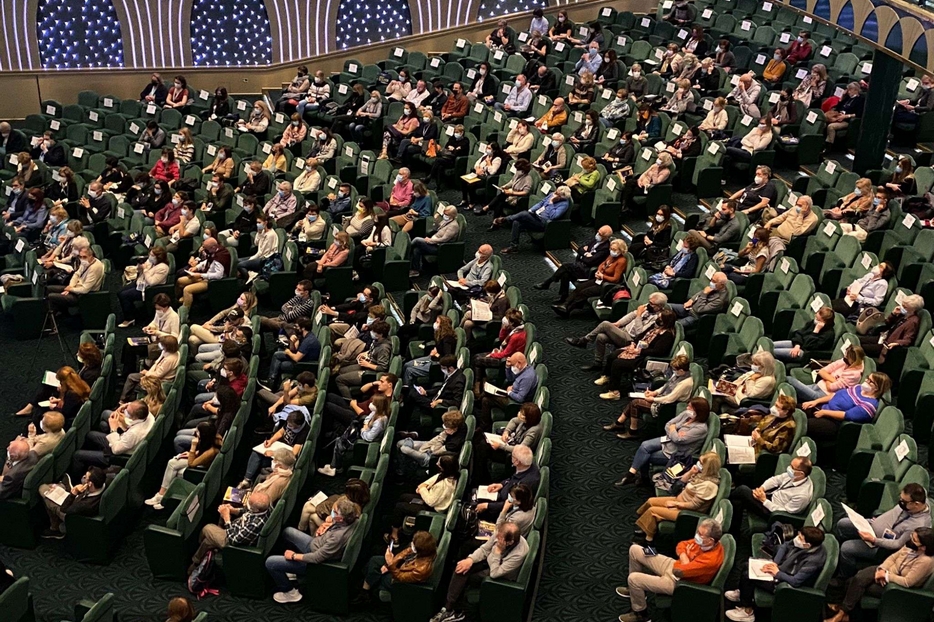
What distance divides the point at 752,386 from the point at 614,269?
7.34 feet

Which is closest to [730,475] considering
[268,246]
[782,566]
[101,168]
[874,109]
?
[782,566]

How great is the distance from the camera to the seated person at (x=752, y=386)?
7684 mm

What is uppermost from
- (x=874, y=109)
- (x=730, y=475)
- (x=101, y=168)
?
(x=874, y=109)

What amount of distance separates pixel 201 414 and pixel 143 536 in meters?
1.21

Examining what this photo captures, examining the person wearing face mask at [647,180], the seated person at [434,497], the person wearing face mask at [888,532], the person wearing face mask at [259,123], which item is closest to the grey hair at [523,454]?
the seated person at [434,497]

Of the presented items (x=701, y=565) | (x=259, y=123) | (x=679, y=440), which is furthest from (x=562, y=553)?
(x=259, y=123)

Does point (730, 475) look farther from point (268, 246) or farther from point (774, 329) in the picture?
point (268, 246)

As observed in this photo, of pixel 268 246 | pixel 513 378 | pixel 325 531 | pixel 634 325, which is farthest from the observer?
pixel 268 246

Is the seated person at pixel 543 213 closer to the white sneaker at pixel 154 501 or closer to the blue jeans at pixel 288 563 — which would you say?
the white sneaker at pixel 154 501

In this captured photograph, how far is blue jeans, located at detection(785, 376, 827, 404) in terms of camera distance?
7.73 meters

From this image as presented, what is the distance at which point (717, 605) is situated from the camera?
20.1 ft

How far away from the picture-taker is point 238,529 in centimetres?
669

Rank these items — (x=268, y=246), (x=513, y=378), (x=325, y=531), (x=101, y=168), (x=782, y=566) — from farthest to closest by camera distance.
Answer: (x=101, y=168)
(x=268, y=246)
(x=513, y=378)
(x=325, y=531)
(x=782, y=566)

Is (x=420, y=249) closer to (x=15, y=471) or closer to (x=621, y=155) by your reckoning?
(x=621, y=155)
